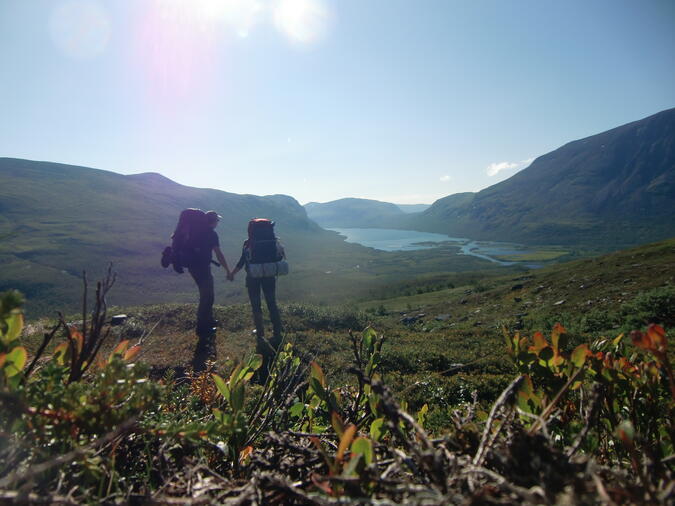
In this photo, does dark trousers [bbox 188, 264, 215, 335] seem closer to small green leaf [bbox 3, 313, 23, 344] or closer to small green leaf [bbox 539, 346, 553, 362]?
small green leaf [bbox 3, 313, 23, 344]

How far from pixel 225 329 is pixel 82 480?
344 inches

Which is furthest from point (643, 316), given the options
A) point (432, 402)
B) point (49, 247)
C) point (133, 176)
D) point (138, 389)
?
point (133, 176)

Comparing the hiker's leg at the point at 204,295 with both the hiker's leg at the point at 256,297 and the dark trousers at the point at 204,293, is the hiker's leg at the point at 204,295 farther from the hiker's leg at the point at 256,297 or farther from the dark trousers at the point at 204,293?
the hiker's leg at the point at 256,297

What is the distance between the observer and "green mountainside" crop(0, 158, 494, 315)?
167 feet

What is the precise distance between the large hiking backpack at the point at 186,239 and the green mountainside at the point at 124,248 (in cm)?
1354

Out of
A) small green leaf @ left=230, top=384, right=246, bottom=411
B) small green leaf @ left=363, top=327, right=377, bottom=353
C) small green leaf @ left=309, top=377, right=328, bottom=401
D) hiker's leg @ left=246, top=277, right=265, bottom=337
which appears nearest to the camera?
small green leaf @ left=230, top=384, right=246, bottom=411

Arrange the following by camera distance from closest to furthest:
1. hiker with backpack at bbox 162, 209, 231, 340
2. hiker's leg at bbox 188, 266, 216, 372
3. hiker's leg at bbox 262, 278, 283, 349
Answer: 1. hiker's leg at bbox 188, 266, 216, 372
2. hiker with backpack at bbox 162, 209, 231, 340
3. hiker's leg at bbox 262, 278, 283, 349

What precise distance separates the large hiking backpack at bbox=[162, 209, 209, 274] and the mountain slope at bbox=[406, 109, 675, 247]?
139134mm

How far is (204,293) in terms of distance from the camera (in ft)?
27.2

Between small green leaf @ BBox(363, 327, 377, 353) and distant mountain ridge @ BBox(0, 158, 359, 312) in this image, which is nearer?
small green leaf @ BBox(363, 327, 377, 353)

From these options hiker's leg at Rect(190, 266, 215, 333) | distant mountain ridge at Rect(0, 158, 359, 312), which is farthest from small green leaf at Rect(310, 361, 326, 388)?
distant mountain ridge at Rect(0, 158, 359, 312)

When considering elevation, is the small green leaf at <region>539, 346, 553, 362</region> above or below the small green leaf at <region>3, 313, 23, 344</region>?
below

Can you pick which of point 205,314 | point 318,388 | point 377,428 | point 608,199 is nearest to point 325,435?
point 318,388

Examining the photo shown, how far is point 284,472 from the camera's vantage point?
1.43 meters
